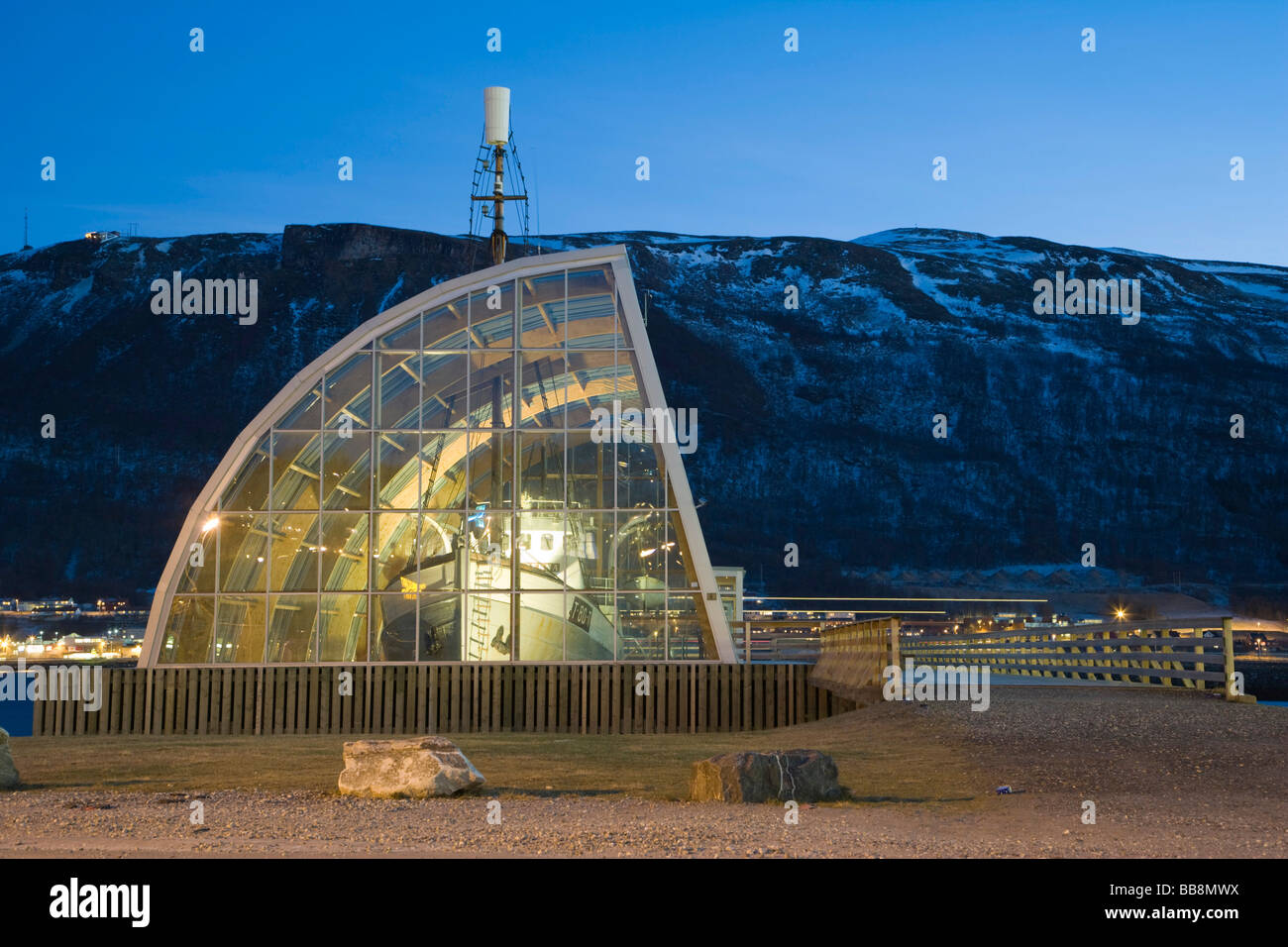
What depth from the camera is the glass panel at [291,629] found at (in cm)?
2314

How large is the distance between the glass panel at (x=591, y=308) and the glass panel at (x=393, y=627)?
5689mm

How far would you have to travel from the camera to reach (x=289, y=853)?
8.71 m

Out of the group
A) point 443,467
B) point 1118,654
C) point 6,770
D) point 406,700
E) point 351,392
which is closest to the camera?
point 6,770

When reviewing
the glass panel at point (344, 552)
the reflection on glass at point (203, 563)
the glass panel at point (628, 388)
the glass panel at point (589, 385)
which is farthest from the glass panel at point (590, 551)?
the reflection on glass at point (203, 563)

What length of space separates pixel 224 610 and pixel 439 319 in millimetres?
6512

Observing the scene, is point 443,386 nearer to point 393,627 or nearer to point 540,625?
point 393,627

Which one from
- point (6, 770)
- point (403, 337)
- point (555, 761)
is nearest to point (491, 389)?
point (403, 337)

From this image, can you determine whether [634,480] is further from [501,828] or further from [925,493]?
[925,493]

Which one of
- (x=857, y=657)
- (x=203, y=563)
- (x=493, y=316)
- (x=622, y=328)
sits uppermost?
(x=493, y=316)

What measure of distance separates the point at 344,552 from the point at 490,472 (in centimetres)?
297

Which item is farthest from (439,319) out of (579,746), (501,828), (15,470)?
(15,470)

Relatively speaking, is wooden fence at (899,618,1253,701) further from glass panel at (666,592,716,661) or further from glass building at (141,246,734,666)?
glass building at (141,246,734,666)

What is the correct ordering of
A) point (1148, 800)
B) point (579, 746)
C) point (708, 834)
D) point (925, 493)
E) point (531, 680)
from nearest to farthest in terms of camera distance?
point (708, 834), point (1148, 800), point (579, 746), point (531, 680), point (925, 493)

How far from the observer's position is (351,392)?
24.2m
